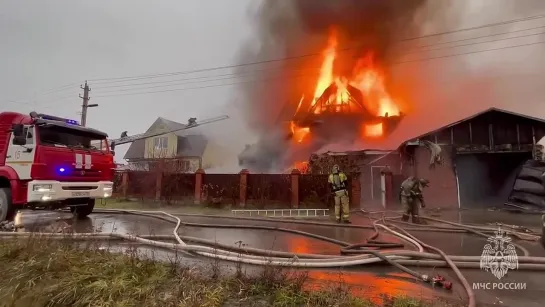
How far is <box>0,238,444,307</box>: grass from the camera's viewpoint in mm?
2934

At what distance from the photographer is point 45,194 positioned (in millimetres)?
7328

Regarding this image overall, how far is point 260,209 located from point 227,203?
64.4 inches

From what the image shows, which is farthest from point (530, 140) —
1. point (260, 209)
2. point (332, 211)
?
point (260, 209)

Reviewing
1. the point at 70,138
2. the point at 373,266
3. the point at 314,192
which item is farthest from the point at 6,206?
the point at 314,192

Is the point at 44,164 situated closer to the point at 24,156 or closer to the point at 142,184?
the point at 24,156

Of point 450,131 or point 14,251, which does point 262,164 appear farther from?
Result: point 14,251

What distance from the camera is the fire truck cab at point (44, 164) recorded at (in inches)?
289

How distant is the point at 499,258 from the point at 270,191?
9.13 metres

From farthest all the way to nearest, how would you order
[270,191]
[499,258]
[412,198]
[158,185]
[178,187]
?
[158,185], [178,187], [270,191], [412,198], [499,258]

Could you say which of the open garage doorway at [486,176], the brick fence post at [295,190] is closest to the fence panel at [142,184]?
the brick fence post at [295,190]

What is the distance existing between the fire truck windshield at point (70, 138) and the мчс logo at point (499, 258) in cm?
899

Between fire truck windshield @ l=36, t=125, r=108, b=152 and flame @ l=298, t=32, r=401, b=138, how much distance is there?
15499mm

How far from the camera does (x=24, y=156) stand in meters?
7.47

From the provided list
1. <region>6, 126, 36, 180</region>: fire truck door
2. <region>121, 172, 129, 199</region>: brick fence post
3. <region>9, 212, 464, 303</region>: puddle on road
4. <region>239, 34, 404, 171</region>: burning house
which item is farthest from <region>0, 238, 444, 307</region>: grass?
<region>239, 34, 404, 171</region>: burning house
